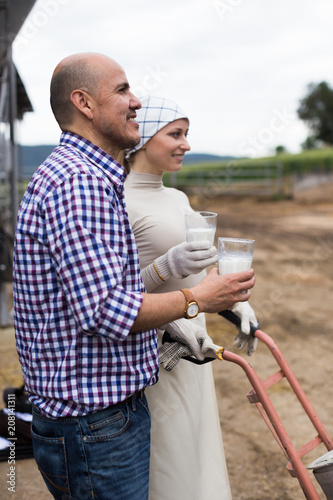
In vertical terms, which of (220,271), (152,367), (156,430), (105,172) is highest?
(105,172)

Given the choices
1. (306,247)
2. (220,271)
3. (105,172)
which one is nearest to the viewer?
(105,172)

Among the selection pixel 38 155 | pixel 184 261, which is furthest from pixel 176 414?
pixel 38 155

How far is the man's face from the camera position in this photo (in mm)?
1345

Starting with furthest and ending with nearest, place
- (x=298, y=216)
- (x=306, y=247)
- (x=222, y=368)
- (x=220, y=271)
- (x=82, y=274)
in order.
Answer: (x=298, y=216) → (x=306, y=247) → (x=222, y=368) → (x=220, y=271) → (x=82, y=274)

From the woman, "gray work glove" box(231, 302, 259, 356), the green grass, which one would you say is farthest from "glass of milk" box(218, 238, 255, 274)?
the green grass

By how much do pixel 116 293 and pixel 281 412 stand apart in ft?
9.94

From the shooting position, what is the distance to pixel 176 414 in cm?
195

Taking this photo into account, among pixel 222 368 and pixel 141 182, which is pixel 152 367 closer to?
pixel 141 182

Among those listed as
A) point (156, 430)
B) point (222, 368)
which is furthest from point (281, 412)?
point (156, 430)

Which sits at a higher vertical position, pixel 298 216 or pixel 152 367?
pixel 152 367

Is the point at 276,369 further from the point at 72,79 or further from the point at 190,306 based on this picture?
the point at 72,79

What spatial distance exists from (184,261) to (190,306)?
384 mm

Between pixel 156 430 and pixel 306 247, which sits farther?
pixel 306 247

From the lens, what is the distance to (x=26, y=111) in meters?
9.67
